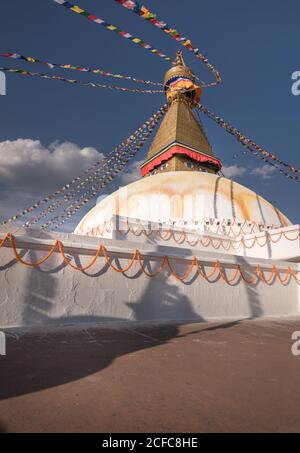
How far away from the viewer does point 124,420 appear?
6.23ft

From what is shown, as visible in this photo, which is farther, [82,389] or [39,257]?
[39,257]

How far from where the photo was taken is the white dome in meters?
14.4

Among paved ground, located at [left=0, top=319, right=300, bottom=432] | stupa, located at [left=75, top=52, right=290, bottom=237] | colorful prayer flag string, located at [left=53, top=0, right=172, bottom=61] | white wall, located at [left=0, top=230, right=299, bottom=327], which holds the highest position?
colorful prayer flag string, located at [left=53, top=0, right=172, bottom=61]

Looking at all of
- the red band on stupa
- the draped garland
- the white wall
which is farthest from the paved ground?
the red band on stupa

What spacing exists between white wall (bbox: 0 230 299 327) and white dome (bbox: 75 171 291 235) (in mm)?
6180

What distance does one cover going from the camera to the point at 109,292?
6.20 meters

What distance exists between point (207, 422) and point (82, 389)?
3.46 ft

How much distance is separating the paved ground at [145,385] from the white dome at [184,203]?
32.6 ft

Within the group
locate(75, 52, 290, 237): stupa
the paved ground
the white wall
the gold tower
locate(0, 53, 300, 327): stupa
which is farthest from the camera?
the gold tower

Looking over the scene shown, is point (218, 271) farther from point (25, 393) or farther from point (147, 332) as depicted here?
point (25, 393)

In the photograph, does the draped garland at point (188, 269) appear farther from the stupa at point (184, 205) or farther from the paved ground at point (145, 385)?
the stupa at point (184, 205)

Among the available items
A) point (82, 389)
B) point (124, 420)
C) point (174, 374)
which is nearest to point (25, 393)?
point (82, 389)

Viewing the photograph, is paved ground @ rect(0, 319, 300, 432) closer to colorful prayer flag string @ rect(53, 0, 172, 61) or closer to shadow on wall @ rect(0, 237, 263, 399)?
shadow on wall @ rect(0, 237, 263, 399)

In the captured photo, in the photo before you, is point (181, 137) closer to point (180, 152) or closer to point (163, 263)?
point (180, 152)
